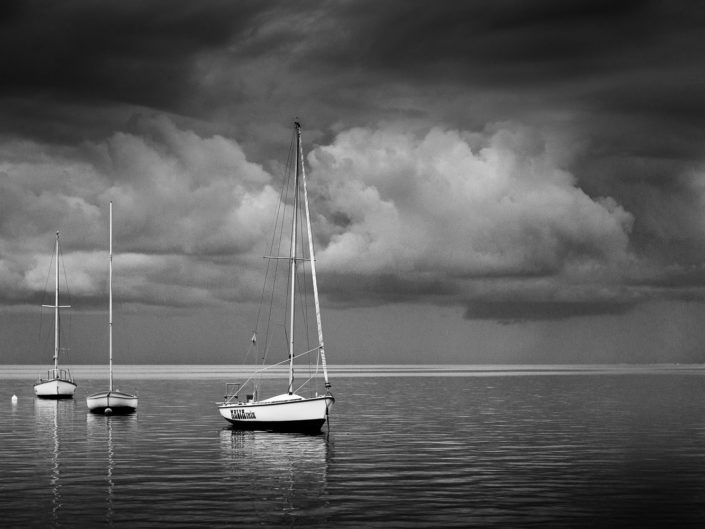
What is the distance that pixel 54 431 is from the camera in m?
75.3

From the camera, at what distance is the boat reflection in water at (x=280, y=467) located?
37.4m

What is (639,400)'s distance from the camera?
12306 centimetres

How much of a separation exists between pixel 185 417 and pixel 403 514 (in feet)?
197

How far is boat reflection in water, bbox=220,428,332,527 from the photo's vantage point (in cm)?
3744

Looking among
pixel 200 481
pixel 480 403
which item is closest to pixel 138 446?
pixel 200 481

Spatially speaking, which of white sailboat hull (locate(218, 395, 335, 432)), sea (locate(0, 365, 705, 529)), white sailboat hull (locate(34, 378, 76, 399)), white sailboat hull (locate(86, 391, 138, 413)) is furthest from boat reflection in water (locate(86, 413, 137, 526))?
white sailboat hull (locate(34, 378, 76, 399))

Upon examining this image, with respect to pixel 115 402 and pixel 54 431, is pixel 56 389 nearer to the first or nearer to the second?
pixel 115 402

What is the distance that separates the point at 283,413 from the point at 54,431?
1987 cm

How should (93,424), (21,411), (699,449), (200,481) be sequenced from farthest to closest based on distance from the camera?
(21,411), (93,424), (699,449), (200,481)

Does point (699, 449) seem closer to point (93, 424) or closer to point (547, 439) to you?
point (547, 439)

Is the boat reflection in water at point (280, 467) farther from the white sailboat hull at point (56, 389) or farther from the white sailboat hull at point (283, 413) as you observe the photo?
the white sailboat hull at point (56, 389)

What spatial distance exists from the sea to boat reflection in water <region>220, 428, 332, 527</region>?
0.12m

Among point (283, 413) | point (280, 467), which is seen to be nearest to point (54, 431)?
point (283, 413)

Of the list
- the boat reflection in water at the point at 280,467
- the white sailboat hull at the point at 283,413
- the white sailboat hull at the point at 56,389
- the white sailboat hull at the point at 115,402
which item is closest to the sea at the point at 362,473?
the boat reflection in water at the point at 280,467
